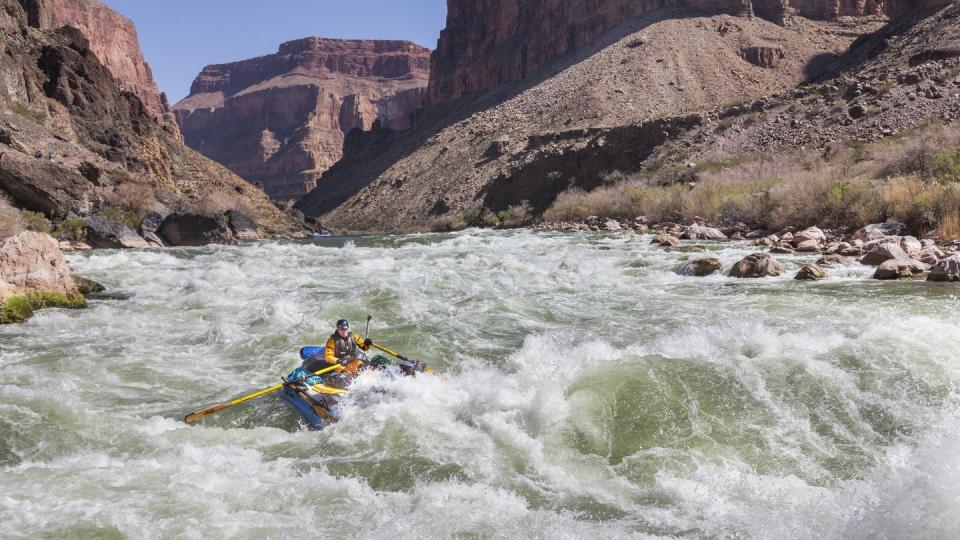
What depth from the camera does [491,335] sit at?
8359mm

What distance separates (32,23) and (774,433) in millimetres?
48342

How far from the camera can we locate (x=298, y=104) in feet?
461

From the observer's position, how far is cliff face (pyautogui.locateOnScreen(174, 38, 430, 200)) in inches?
4980

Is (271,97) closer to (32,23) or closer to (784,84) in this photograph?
(32,23)

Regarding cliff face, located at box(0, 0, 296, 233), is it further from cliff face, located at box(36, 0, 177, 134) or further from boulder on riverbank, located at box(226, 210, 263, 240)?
cliff face, located at box(36, 0, 177, 134)

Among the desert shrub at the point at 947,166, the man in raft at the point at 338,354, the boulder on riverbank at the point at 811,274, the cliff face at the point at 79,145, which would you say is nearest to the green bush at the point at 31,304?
the man in raft at the point at 338,354

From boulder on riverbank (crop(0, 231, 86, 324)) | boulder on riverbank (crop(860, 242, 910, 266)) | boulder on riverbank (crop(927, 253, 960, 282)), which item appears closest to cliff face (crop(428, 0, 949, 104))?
boulder on riverbank (crop(860, 242, 910, 266))

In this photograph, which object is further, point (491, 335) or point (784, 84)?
point (784, 84)

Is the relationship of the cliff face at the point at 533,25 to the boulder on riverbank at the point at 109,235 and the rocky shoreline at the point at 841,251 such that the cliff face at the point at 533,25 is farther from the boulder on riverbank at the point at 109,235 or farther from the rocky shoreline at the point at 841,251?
the boulder on riverbank at the point at 109,235

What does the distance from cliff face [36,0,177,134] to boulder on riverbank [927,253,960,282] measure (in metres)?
106

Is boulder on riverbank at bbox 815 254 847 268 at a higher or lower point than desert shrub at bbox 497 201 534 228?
lower

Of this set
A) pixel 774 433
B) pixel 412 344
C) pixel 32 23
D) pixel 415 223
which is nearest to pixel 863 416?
pixel 774 433

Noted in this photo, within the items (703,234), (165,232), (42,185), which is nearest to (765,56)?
(703,234)

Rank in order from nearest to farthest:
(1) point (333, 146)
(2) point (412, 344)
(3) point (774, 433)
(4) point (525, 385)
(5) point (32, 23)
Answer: (3) point (774, 433) → (4) point (525, 385) → (2) point (412, 344) → (5) point (32, 23) → (1) point (333, 146)
